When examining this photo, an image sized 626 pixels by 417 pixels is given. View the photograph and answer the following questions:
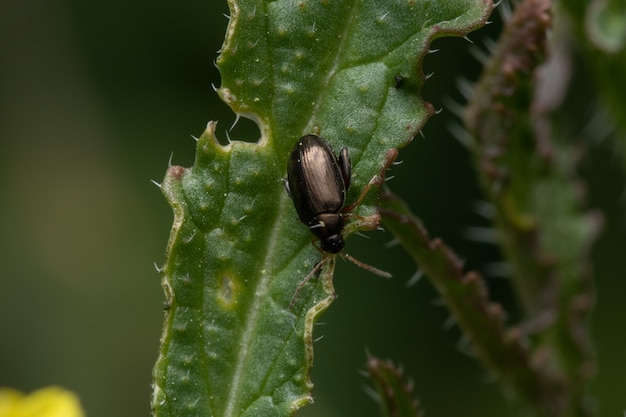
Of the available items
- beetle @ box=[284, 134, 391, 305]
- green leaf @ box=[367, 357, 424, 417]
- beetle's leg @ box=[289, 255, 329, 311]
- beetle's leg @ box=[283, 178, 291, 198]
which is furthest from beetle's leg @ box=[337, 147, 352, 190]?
green leaf @ box=[367, 357, 424, 417]

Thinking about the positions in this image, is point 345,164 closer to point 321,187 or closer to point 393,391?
point 321,187

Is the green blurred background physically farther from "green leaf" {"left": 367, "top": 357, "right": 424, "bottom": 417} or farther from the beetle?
"green leaf" {"left": 367, "top": 357, "right": 424, "bottom": 417}

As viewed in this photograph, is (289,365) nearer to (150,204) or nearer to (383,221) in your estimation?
(383,221)

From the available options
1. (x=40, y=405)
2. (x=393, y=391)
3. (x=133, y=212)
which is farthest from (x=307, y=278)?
(x=133, y=212)

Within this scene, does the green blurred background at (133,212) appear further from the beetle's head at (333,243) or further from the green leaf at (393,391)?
the green leaf at (393,391)

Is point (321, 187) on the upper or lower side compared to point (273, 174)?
upper

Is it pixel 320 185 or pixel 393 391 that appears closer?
pixel 393 391

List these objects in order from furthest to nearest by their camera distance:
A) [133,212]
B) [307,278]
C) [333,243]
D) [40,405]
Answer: [133,212] → [333,243] → [40,405] → [307,278]
